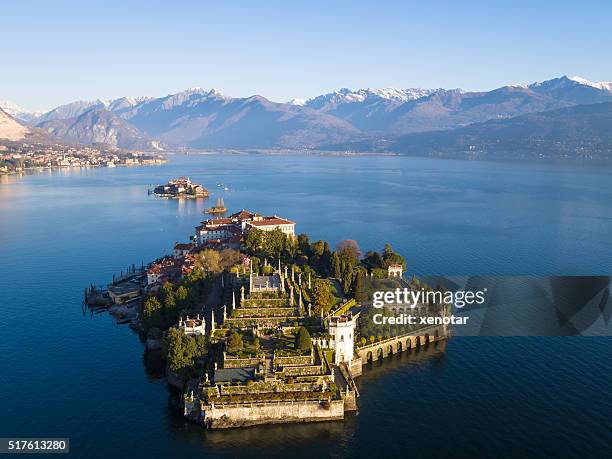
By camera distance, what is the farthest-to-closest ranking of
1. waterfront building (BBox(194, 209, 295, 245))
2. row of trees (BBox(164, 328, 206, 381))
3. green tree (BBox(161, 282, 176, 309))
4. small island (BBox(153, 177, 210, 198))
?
small island (BBox(153, 177, 210, 198)), waterfront building (BBox(194, 209, 295, 245)), green tree (BBox(161, 282, 176, 309)), row of trees (BBox(164, 328, 206, 381))

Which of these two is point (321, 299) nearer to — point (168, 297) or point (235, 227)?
point (168, 297)

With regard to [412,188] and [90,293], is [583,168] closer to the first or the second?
[412,188]

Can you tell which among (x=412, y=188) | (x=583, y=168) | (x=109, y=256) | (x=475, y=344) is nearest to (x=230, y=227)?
(x=109, y=256)

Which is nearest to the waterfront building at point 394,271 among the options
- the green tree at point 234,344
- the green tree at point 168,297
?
the green tree at point 168,297

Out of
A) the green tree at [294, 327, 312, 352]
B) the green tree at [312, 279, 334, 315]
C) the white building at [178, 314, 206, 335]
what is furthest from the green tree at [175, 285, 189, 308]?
the green tree at [294, 327, 312, 352]

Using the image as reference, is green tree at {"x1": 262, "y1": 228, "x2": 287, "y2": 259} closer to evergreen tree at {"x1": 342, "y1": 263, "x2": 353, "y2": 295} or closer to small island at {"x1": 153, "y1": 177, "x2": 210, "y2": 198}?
evergreen tree at {"x1": 342, "y1": 263, "x2": 353, "y2": 295}

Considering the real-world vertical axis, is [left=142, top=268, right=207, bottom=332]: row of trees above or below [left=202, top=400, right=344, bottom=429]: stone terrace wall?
above

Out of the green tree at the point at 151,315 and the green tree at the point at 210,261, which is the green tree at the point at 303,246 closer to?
the green tree at the point at 210,261

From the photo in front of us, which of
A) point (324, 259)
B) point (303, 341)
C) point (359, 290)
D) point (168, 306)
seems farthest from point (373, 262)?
point (303, 341)
